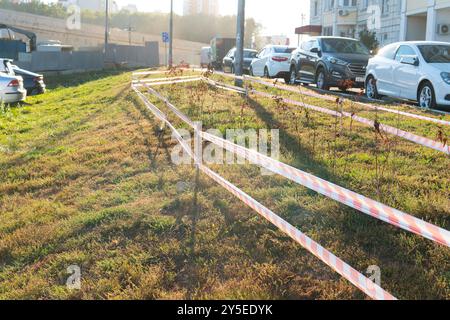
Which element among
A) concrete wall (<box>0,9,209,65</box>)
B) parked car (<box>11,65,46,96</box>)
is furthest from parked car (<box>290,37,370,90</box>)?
concrete wall (<box>0,9,209,65</box>)

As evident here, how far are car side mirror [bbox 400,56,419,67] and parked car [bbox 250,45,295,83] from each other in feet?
26.4

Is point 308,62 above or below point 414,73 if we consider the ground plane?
above

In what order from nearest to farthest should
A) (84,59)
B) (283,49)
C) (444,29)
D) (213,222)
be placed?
(213,222)
(283,49)
(444,29)
(84,59)

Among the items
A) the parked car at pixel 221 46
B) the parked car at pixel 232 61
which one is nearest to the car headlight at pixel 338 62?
the parked car at pixel 232 61

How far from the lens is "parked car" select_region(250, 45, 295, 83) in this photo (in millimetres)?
20578

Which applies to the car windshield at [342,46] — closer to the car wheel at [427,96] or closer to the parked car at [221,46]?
the car wheel at [427,96]

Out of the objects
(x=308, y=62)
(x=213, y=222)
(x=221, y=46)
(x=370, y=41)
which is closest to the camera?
(x=213, y=222)

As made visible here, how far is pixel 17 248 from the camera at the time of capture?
5.52m

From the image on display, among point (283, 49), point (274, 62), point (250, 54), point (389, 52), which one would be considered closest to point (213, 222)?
point (389, 52)

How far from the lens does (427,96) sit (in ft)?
37.4

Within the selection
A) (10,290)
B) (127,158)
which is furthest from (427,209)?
(127,158)

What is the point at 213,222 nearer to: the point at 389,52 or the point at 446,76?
the point at 446,76

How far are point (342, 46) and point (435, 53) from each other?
4.74m
